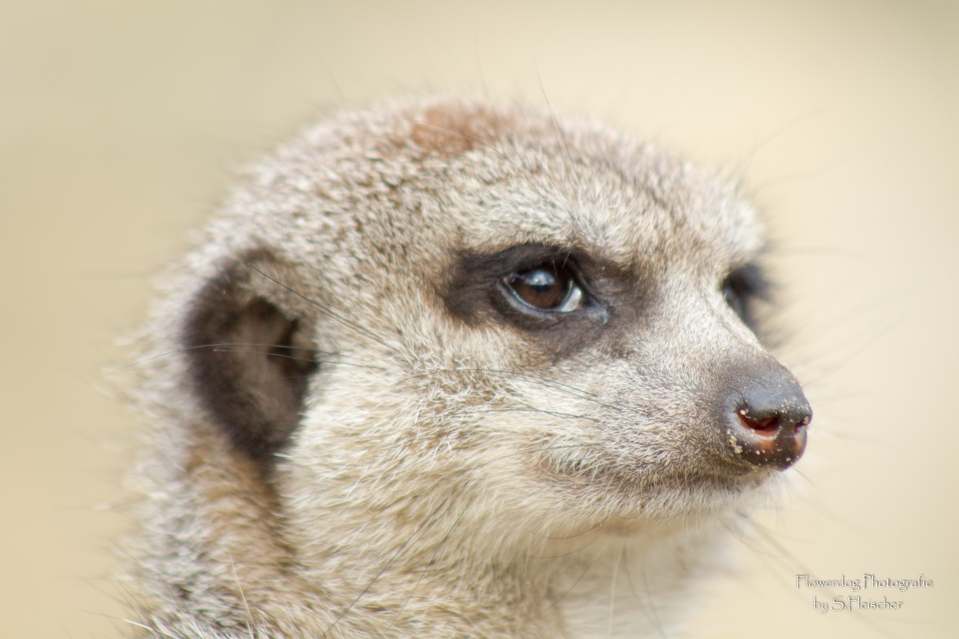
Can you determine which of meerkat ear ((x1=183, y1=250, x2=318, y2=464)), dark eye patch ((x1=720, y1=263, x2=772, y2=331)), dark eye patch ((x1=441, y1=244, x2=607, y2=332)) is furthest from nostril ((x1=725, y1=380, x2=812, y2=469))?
meerkat ear ((x1=183, y1=250, x2=318, y2=464))

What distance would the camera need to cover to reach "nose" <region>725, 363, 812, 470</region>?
2596mm

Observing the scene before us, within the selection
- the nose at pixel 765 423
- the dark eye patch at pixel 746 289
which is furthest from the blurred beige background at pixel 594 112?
the nose at pixel 765 423

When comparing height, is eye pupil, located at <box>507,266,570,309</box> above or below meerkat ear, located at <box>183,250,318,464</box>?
above

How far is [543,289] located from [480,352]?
Answer: 32 centimetres

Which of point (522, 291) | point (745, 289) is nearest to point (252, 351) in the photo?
point (522, 291)

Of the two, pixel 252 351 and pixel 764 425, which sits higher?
pixel 252 351

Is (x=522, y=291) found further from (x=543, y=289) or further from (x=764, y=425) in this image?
(x=764, y=425)

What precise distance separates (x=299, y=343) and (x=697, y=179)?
1.80 metres

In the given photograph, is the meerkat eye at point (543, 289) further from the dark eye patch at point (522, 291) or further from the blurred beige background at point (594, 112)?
the blurred beige background at point (594, 112)

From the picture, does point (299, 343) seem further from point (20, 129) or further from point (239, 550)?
point (20, 129)

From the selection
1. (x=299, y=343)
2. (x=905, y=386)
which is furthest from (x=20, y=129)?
(x=905, y=386)

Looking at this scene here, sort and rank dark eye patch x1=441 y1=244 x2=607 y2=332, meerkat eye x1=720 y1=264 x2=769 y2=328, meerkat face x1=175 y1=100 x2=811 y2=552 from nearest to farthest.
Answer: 1. meerkat face x1=175 y1=100 x2=811 y2=552
2. dark eye patch x1=441 y1=244 x2=607 y2=332
3. meerkat eye x1=720 y1=264 x2=769 y2=328

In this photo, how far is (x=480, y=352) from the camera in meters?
2.88

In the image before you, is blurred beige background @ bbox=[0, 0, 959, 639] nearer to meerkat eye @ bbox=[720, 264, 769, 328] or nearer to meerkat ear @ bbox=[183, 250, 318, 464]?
meerkat eye @ bbox=[720, 264, 769, 328]
